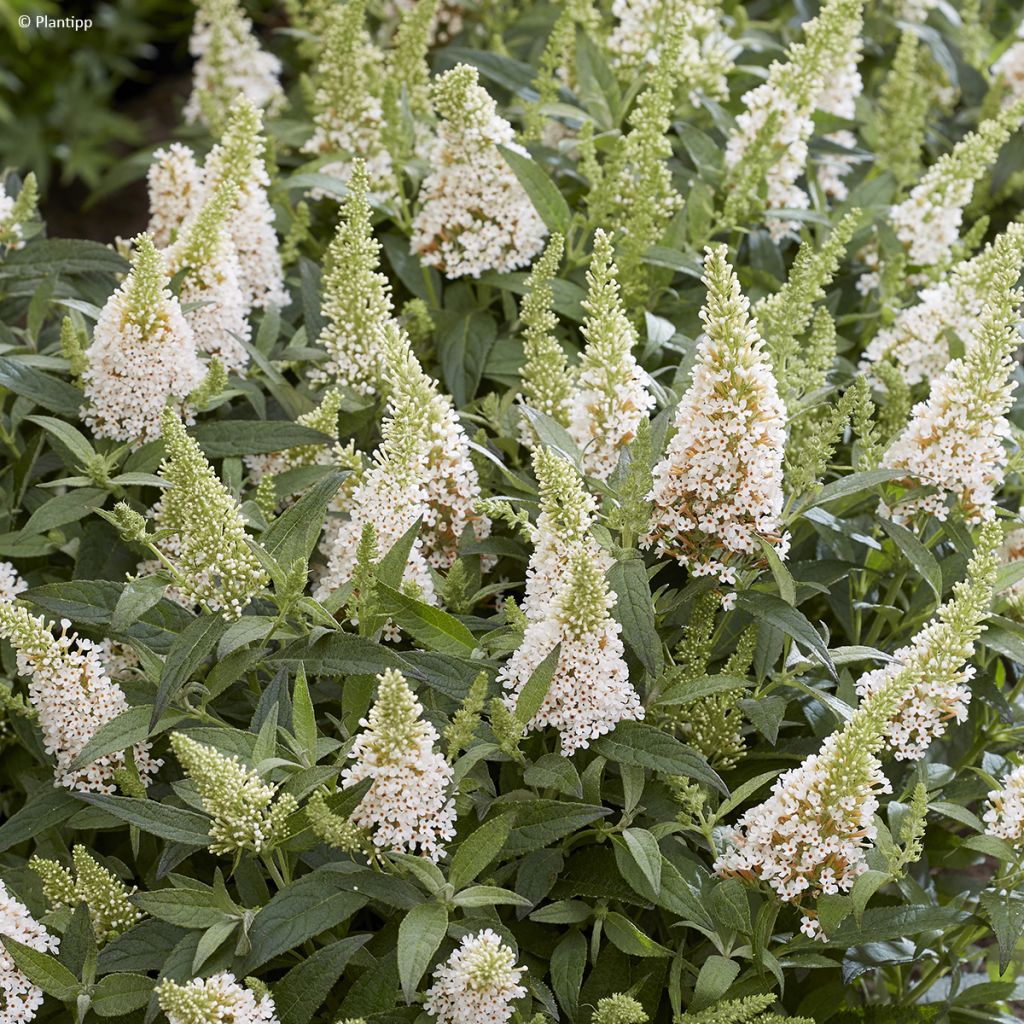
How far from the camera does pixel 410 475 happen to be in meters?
1.89

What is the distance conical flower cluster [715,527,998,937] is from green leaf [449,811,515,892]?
0.33 metres

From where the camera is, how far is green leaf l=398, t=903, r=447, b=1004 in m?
1.51

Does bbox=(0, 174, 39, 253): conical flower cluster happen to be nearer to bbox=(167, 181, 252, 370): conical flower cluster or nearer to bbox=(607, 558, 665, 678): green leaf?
bbox=(167, 181, 252, 370): conical flower cluster

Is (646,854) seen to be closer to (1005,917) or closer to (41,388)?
(1005,917)


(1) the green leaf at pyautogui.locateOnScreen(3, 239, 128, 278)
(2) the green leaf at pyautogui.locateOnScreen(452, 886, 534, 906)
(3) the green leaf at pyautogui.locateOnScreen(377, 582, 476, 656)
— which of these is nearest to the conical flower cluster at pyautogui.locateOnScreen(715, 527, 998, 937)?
(2) the green leaf at pyautogui.locateOnScreen(452, 886, 534, 906)

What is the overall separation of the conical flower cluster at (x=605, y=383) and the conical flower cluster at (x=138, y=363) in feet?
2.18

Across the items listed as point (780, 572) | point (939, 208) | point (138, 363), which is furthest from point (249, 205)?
point (939, 208)

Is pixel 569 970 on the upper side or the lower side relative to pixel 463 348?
lower

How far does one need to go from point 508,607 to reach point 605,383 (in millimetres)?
392

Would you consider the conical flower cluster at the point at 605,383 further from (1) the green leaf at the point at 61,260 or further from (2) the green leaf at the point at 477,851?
(1) the green leaf at the point at 61,260

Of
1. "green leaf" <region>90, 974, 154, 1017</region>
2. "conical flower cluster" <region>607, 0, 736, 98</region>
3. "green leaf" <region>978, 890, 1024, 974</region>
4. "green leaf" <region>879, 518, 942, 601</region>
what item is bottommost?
"green leaf" <region>90, 974, 154, 1017</region>

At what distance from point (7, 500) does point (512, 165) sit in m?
1.11

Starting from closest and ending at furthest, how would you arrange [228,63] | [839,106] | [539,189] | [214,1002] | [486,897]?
[214,1002], [486,897], [539,189], [839,106], [228,63]

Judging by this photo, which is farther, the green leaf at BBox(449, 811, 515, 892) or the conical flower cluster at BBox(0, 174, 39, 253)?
the conical flower cluster at BBox(0, 174, 39, 253)
